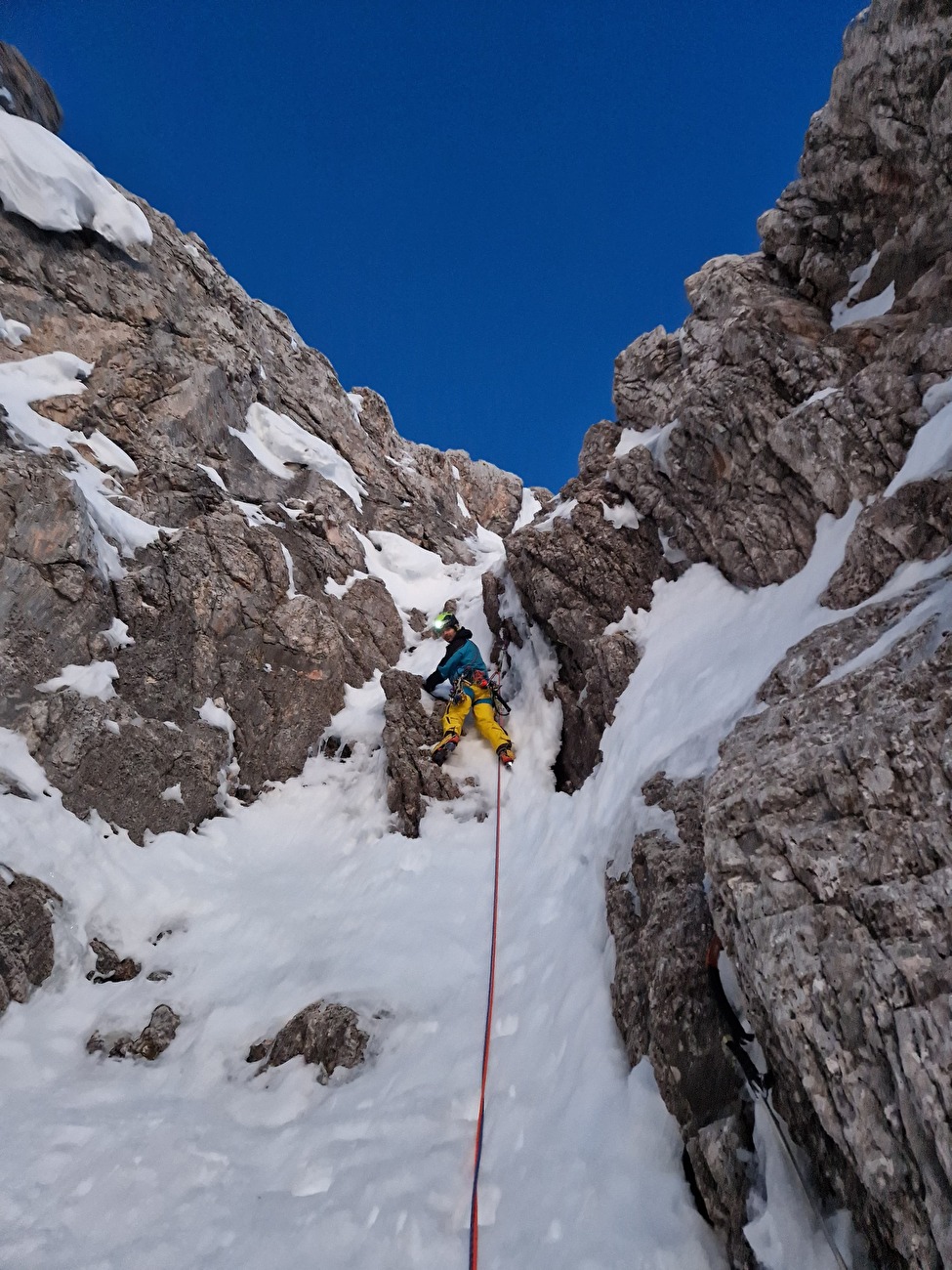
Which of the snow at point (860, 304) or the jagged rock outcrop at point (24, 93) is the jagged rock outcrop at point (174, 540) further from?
the snow at point (860, 304)

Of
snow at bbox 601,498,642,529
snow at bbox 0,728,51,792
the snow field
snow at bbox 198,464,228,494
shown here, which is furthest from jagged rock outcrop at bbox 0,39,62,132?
snow at bbox 601,498,642,529

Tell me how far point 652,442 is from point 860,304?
3866mm

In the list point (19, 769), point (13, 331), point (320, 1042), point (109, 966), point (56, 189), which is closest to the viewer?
point (320, 1042)

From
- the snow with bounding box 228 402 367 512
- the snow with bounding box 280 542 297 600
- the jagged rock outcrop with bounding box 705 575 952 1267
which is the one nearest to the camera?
the jagged rock outcrop with bounding box 705 575 952 1267

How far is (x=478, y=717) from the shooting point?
1176cm

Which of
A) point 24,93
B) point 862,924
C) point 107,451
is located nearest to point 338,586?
point 107,451

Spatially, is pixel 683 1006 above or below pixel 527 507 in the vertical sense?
below

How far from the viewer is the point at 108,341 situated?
660 inches

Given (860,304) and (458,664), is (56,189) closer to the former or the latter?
(458,664)

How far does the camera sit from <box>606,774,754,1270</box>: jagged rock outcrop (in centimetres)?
355

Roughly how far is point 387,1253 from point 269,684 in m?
9.94

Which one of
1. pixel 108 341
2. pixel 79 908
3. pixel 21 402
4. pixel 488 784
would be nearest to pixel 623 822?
Answer: pixel 488 784

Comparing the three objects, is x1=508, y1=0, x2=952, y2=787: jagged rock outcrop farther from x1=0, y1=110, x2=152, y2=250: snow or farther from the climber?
x1=0, y1=110, x2=152, y2=250: snow

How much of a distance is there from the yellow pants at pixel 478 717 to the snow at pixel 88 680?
5827 mm
